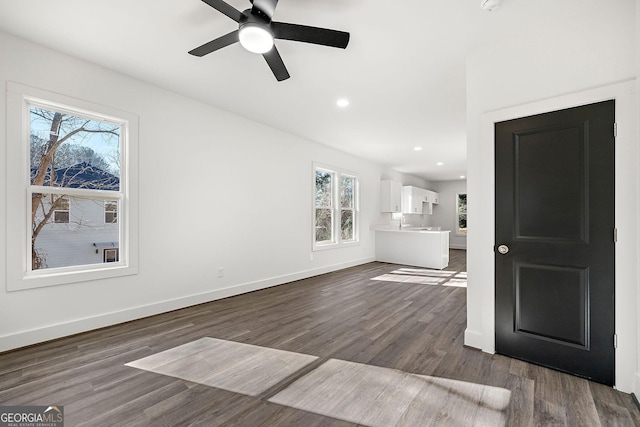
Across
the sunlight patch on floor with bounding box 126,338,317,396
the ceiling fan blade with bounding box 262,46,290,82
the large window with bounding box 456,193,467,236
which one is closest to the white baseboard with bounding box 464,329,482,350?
the sunlight patch on floor with bounding box 126,338,317,396

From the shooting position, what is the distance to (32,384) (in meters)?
1.99

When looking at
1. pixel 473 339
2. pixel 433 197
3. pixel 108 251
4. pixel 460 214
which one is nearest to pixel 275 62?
pixel 108 251

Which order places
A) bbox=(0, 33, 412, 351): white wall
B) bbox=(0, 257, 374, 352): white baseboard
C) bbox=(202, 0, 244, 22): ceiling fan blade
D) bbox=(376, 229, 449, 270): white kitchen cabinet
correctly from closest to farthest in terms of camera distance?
bbox=(202, 0, 244, 22): ceiling fan blade
bbox=(0, 257, 374, 352): white baseboard
bbox=(0, 33, 412, 351): white wall
bbox=(376, 229, 449, 270): white kitchen cabinet

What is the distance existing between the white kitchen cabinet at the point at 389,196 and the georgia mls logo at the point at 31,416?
24.2 feet

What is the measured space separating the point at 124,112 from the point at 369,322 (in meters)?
3.63

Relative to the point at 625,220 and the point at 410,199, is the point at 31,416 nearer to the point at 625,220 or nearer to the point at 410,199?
the point at 625,220

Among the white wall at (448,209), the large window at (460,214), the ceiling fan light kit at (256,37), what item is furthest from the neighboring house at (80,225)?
the large window at (460,214)

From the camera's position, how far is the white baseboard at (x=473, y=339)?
8.43ft

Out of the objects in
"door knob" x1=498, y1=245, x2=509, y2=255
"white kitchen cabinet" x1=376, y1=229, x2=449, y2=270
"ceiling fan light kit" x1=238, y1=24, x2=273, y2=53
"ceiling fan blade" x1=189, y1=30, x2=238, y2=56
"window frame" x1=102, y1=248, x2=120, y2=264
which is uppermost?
"ceiling fan blade" x1=189, y1=30, x2=238, y2=56

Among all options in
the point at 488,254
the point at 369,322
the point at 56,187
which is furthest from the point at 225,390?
the point at 56,187

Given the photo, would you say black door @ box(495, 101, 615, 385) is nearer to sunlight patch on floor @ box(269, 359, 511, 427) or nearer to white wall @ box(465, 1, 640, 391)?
white wall @ box(465, 1, 640, 391)

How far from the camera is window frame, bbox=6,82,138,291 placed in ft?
8.30

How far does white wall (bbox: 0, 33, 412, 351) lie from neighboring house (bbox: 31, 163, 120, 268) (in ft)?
0.88

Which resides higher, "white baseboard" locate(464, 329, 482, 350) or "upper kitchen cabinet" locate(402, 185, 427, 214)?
"upper kitchen cabinet" locate(402, 185, 427, 214)
